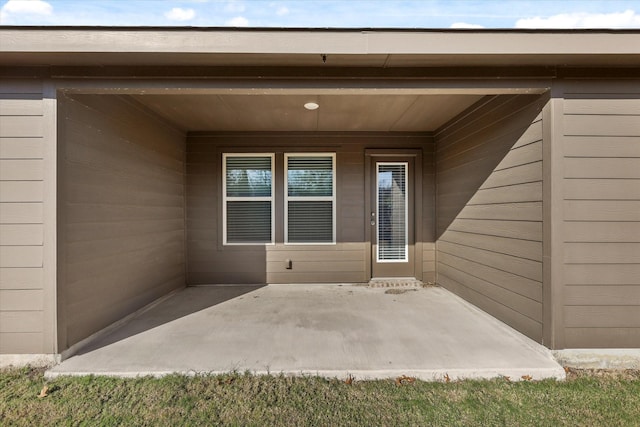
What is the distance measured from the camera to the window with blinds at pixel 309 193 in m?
4.38

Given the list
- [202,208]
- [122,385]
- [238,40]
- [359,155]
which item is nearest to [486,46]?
[238,40]

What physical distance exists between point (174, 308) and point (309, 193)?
237 centimetres

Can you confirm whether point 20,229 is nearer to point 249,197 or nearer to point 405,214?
point 249,197

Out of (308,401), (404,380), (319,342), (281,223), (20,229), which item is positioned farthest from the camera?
(281,223)

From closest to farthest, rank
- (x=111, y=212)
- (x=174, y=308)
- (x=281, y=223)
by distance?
(x=111, y=212) → (x=174, y=308) → (x=281, y=223)

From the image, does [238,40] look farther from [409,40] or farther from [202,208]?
[202,208]

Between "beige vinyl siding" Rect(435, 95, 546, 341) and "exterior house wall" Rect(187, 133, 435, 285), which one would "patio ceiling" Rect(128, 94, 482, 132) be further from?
"beige vinyl siding" Rect(435, 95, 546, 341)

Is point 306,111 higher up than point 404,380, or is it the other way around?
point 306,111

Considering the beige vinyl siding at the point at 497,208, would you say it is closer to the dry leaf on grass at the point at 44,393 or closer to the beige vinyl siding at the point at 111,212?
the dry leaf on grass at the point at 44,393

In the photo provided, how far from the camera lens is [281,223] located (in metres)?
4.34

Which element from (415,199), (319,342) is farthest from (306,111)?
(319,342)

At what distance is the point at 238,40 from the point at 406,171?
313cm

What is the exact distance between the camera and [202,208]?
169 inches

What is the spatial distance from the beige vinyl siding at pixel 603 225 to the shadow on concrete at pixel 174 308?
140 inches
